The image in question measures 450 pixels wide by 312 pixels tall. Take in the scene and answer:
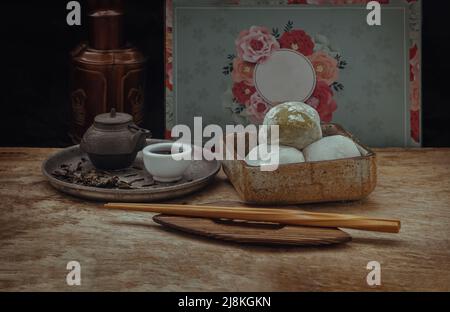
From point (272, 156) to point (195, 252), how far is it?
0.78 feet

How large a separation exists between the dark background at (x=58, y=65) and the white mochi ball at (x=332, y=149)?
0.64 metres

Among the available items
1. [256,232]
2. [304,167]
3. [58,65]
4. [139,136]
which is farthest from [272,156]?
[58,65]

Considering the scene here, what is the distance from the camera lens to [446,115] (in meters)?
1.89

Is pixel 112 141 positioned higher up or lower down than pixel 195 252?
higher up

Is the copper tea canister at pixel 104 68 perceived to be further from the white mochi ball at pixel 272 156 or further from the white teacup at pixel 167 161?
the white mochi ball at pixel 272 156

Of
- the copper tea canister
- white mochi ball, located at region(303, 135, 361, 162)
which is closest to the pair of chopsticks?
white mochi ball, located at region(303, 135, 361, 162)

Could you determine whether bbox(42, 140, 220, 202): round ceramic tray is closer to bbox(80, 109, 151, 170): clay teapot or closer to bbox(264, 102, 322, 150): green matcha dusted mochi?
bbox(80, 109, 151, 170): clay teapot

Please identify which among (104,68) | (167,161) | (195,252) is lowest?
(195,252)

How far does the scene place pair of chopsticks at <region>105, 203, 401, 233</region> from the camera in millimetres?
1159

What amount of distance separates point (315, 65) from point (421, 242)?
64 cm

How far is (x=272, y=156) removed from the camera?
1.26 m

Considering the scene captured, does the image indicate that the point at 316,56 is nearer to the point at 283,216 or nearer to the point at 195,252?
the point at 283,216

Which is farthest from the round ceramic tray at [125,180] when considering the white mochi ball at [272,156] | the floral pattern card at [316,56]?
the floral pattern card at [316,56]

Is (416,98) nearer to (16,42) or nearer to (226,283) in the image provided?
(226,283)
